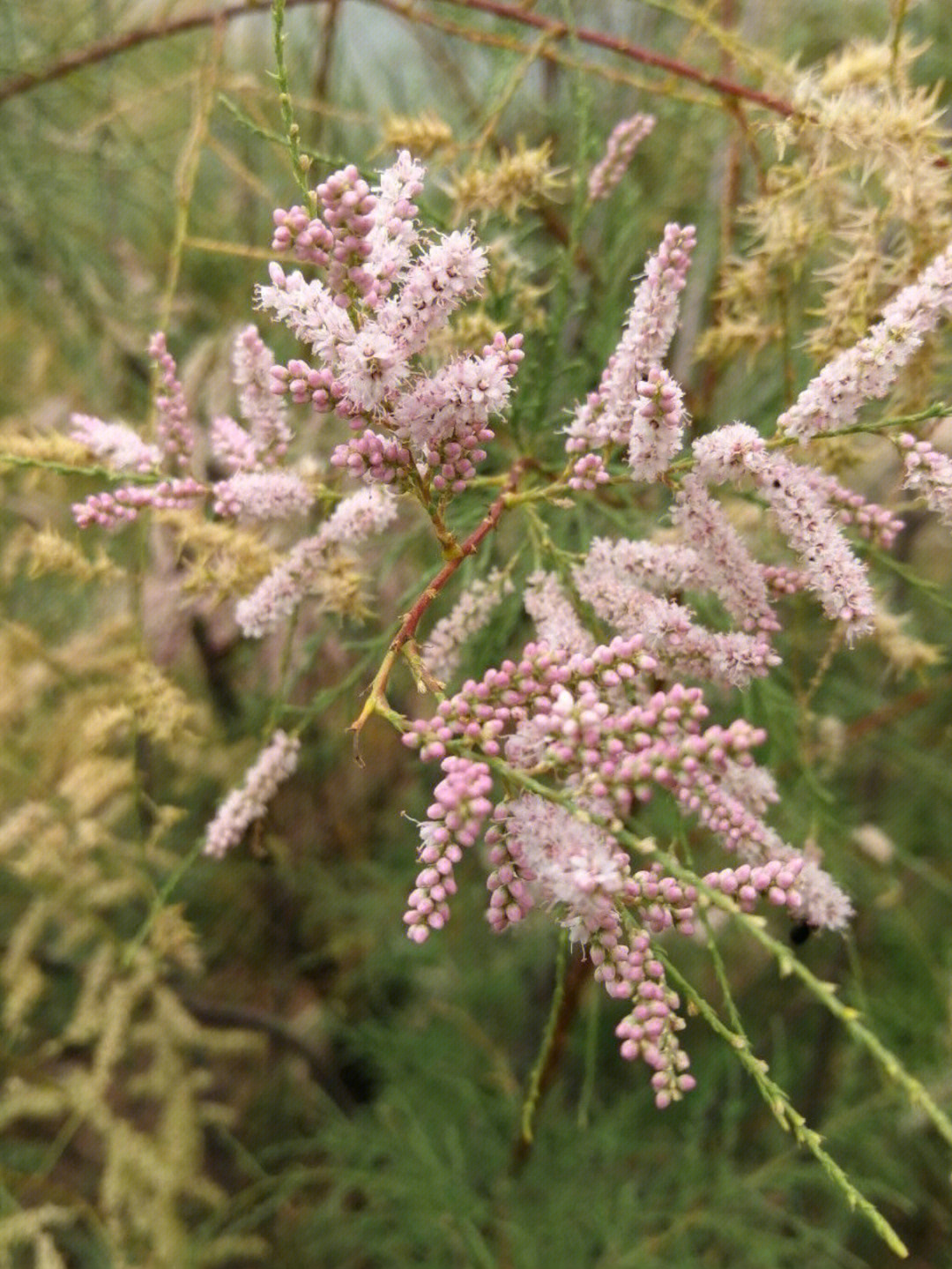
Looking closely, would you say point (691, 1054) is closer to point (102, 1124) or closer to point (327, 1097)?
point (327, 1097)

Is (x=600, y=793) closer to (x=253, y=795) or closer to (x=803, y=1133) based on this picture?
(x=803, y=1133)

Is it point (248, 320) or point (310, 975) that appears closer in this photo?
point (248, 320)

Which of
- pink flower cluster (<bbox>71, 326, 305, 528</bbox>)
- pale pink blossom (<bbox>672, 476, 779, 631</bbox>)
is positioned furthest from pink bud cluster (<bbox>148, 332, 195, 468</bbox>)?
pale pink blossom (<bbox>672, 476, 779, 631</bbox>)

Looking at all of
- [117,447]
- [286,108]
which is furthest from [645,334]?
[117,447]

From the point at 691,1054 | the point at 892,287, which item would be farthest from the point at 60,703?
the point at 892,287

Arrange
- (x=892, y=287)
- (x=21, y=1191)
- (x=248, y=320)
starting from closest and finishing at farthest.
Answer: (x=892, y=287)
(x=21, y=1191)
(x=248, y=320)

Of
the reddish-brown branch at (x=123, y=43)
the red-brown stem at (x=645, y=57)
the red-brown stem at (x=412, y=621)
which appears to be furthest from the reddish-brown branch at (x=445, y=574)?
the reddish-brown branch at (x=123, y=43)
